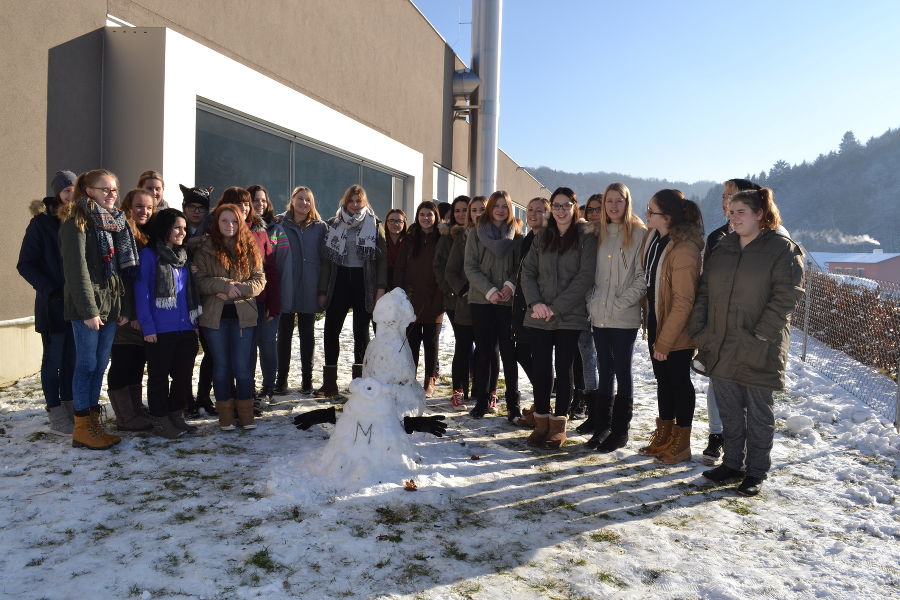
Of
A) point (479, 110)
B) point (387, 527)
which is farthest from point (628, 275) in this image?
point (479, 110)

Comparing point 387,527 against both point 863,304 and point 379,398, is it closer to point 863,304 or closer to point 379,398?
point 379,398

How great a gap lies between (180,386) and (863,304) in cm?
1134

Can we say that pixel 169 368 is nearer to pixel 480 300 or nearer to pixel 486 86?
pixel 480 300

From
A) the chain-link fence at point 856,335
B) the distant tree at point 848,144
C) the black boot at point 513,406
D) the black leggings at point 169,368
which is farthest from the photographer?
the distant tree at point 848,144

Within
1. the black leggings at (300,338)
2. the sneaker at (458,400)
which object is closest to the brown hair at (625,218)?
the sneaker at (458,400)

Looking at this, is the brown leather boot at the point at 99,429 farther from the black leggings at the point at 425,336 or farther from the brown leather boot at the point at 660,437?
the brown leather boot at the point at 660,437

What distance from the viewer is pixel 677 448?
441 cm

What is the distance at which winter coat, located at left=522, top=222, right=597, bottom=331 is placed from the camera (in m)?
4.50

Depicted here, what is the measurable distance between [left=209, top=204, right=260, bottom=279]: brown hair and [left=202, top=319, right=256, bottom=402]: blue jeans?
1.47ft

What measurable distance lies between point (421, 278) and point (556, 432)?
2217 mm

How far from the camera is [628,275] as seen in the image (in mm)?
4379

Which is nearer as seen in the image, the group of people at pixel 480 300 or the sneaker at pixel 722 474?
the group of people at pixel 480 300

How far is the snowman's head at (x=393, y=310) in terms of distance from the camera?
4.92 metres

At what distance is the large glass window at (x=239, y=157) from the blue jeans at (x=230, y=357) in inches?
146
